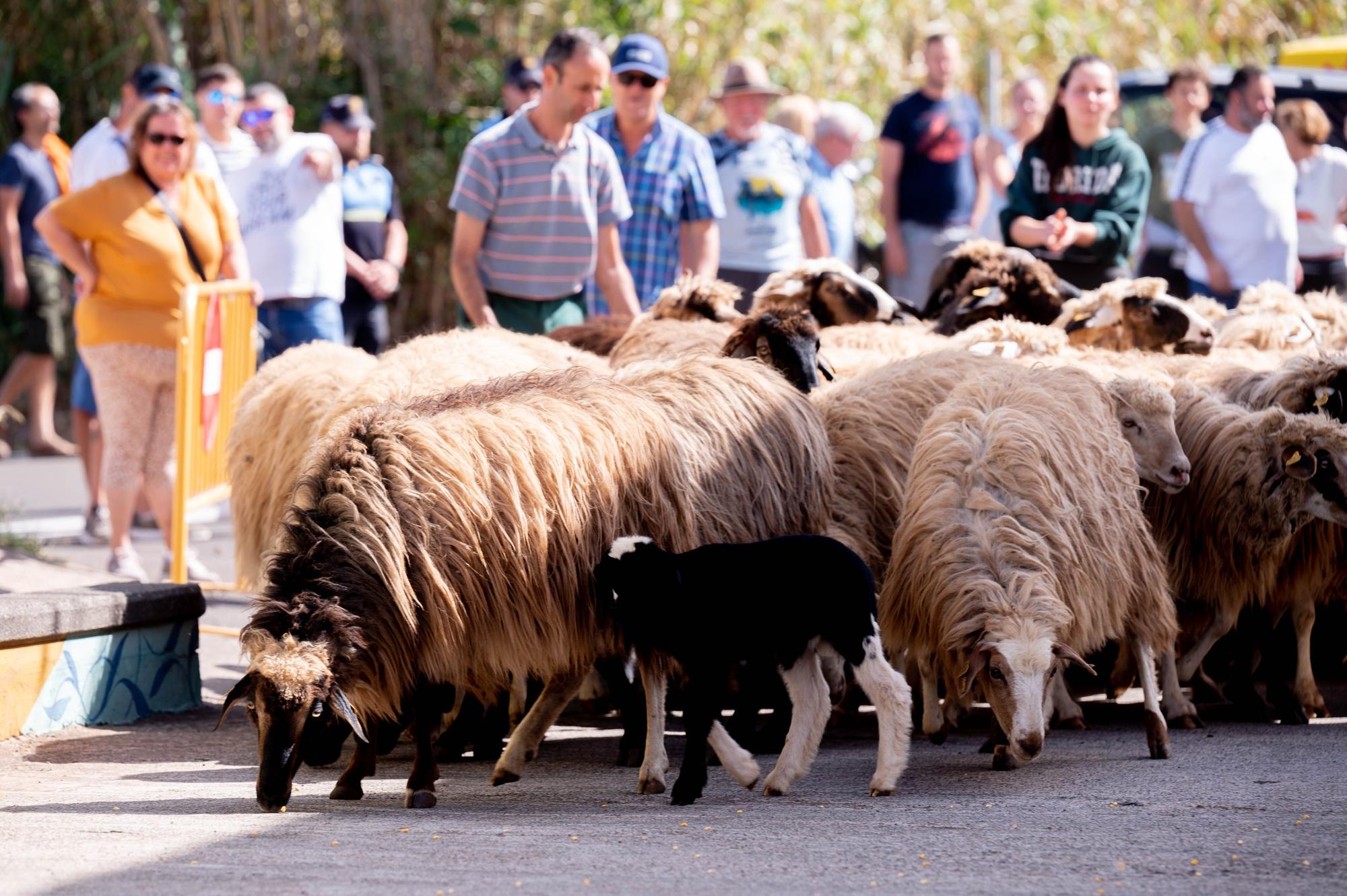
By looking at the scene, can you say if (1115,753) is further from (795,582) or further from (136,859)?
(136,859)

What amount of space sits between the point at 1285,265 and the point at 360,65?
1025 cm

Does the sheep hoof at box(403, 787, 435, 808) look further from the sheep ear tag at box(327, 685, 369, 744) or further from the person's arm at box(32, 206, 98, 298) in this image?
the person's arm at box(32, 206, 98, 298)

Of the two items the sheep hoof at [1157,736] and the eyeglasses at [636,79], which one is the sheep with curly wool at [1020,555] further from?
the eyeglasses at [636,79]

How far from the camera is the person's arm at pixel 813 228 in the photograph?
10.9 meters

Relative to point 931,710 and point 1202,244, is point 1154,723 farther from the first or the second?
point 1202,244

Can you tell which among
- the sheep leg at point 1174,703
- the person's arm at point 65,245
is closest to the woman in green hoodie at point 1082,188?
the sheep leg at point 1174,703

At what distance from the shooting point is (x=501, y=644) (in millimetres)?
5270

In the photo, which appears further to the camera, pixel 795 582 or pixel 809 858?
pixel 795 582

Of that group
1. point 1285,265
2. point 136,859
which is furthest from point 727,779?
point 1285,265

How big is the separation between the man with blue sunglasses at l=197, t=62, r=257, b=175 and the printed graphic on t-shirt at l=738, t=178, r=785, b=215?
3.07 meters

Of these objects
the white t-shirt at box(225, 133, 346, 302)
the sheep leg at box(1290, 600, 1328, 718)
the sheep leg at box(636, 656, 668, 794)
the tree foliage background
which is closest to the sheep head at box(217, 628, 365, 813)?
the sheep leg at box(636, 656, 668, 794)

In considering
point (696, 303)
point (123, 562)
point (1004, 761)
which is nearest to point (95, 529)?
point (123, 562)

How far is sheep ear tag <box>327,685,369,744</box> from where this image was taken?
4980 millimetres

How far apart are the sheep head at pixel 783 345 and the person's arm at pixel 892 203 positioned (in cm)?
531
